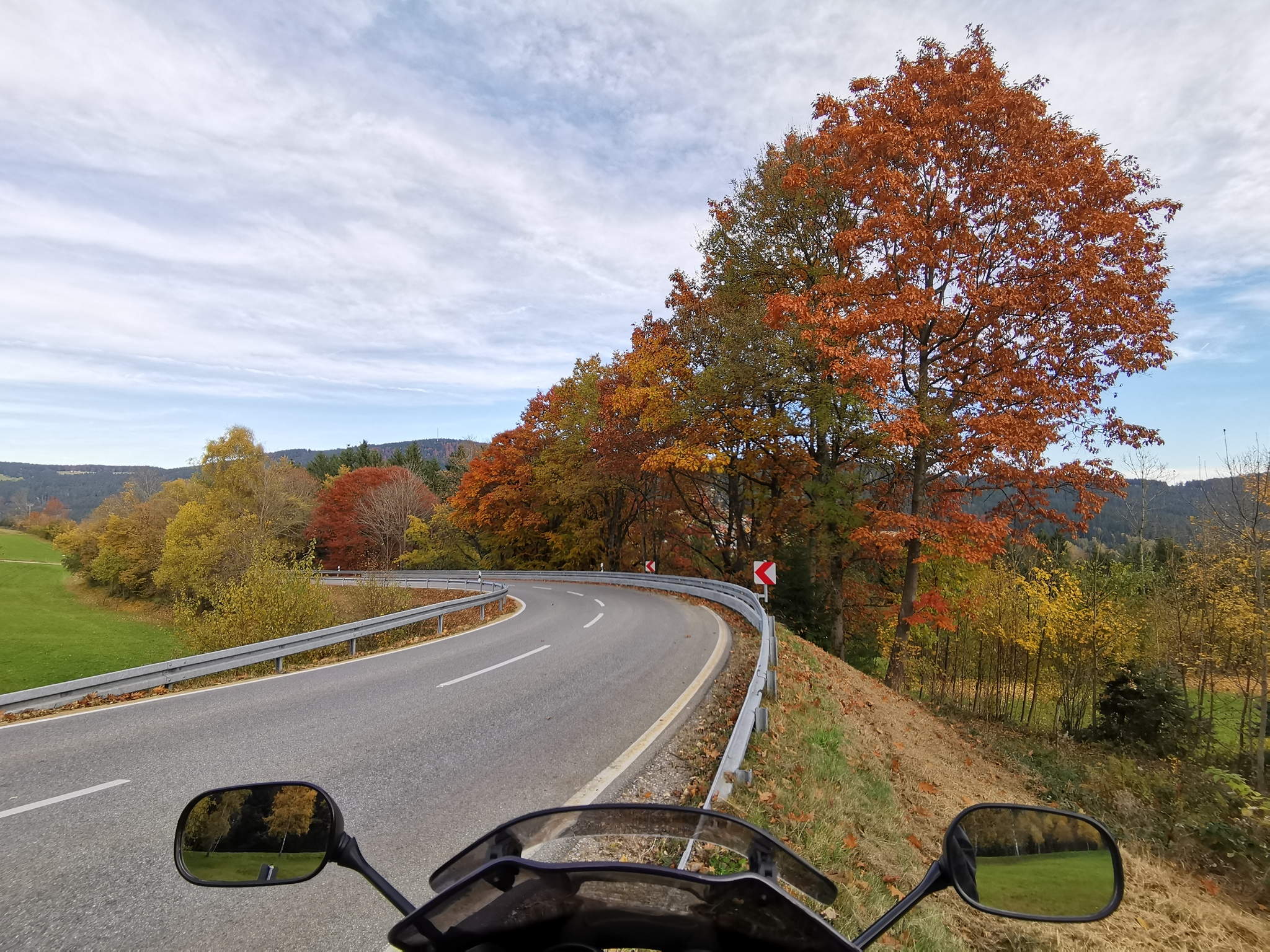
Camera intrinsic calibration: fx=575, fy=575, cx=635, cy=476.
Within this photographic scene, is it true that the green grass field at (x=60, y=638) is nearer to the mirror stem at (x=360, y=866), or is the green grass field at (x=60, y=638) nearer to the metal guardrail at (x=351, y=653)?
the metal guardrail at (x=351, y=653)

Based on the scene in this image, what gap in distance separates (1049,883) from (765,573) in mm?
13123

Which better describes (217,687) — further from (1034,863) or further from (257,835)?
(1034,863)

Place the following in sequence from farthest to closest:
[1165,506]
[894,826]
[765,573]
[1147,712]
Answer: [1165,506] → [1147,712] → [765,573] → [894,826]

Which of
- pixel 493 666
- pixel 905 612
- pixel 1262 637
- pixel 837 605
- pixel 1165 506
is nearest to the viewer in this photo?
pixel 493 666

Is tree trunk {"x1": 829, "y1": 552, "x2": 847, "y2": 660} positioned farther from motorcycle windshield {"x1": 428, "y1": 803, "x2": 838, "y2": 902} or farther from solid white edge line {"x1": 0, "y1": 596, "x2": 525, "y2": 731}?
motorcycle windshield {"x1": 428, "y1": 803, "x2": 838, "y2": 902}

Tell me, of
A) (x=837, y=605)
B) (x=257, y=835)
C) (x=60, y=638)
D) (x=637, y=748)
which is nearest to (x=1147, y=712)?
(x=837, y=605)

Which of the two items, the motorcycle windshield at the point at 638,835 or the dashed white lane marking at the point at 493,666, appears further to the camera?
the dashed white lane marking at the point at 493,666

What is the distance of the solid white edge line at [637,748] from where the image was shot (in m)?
5.07

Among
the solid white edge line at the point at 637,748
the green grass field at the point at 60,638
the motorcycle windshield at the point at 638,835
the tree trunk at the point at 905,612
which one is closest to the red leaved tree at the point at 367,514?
the green grass field at the point at 60,638

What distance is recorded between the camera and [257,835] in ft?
5.88

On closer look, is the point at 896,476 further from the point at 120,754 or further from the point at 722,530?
the point at 120,754

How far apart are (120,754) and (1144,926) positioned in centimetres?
1070

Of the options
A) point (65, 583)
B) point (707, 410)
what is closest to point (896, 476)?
point (707, 410)

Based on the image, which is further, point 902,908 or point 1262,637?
point 1262,637
